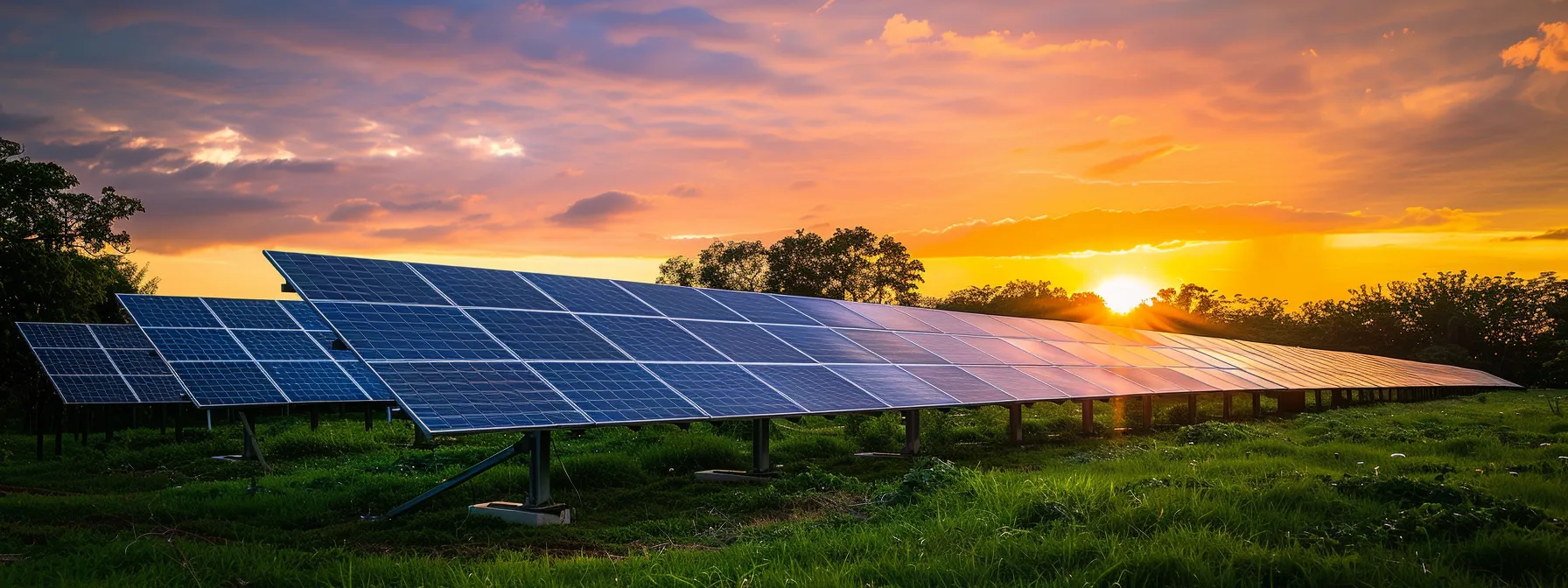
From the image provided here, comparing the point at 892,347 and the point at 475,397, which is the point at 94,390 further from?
the point at 892,347

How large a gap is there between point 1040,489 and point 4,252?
123 feet

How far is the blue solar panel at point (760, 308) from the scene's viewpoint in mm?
20906

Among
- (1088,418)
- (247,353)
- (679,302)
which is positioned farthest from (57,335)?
(1088,418)

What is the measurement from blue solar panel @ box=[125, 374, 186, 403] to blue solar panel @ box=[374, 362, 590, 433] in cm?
1800

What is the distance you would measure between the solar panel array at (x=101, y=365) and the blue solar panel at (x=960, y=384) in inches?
754

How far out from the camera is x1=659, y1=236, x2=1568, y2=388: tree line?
7188cm

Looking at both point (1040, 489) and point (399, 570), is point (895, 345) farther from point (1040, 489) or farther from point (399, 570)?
point (399, 570)

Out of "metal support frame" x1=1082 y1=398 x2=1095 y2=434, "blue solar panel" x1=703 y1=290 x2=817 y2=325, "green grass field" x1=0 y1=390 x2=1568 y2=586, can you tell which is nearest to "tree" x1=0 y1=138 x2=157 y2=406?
"green grass field" x1=0 y1=390 x2=1568 y2=586

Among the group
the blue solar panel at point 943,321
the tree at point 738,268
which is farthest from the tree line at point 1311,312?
the blue solar panel at point 943,321

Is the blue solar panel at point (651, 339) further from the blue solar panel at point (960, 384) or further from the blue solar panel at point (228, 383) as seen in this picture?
the blue solar panel at point (228, 383)

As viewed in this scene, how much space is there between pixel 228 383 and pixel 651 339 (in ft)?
38.3

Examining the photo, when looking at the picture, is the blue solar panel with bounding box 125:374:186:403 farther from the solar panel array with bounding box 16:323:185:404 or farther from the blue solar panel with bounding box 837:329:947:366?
the blue solar panel with bounding box 837:329:947:366

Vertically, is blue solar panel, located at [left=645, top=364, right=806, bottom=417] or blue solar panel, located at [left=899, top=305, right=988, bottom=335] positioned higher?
blue solar panel, located at [left=899, top=305, right=988, bottom=335]

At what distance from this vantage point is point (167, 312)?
2556cm
